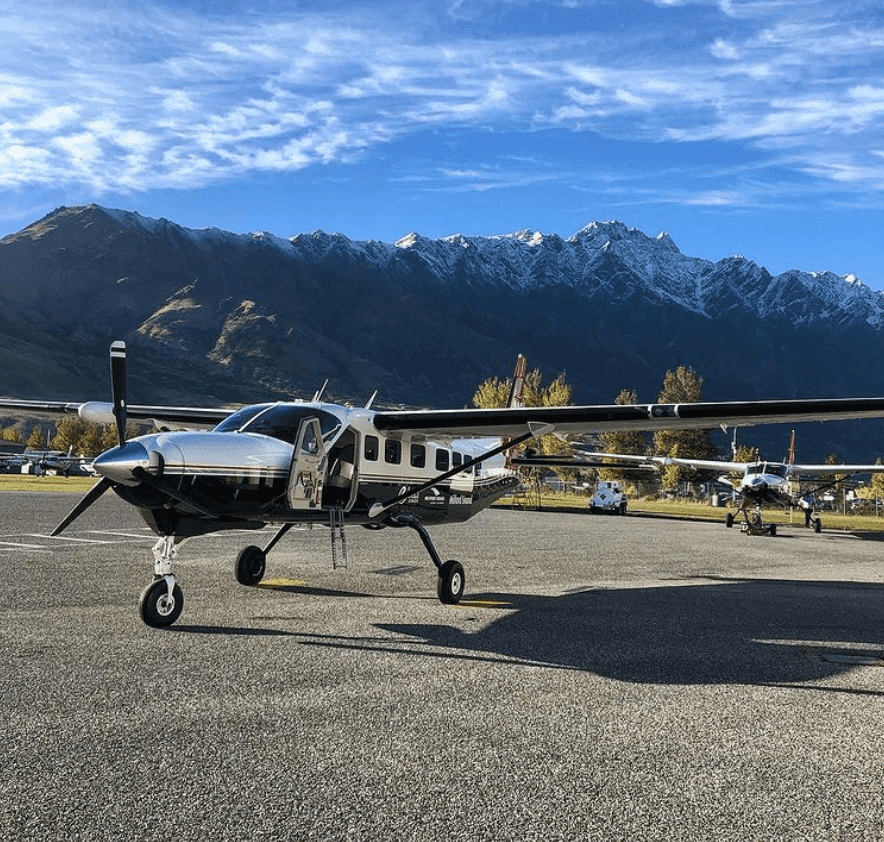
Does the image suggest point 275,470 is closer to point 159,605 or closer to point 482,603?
point 159,605

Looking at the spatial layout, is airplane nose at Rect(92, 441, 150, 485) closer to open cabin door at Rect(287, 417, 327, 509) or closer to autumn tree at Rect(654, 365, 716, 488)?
open cabin door at Rect(287, 417, 327, 509)

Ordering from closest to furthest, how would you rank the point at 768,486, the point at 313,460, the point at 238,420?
the point at 313,460 → the point at 238,420 → the point at 768,486

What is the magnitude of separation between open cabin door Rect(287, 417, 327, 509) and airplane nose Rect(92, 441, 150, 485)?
2.08 m

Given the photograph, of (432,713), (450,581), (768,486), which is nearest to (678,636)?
(450,581)

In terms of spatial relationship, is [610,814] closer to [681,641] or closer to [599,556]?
[681,641]

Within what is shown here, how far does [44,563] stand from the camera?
50.0 feet

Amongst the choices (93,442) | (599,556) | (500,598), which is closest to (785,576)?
(599,556)

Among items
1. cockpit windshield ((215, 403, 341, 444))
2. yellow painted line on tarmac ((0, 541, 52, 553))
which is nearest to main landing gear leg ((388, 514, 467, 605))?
cockpit windshield ((215, 403, 341, 444))

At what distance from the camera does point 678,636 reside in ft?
33.0

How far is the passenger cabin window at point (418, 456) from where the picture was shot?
13922mm

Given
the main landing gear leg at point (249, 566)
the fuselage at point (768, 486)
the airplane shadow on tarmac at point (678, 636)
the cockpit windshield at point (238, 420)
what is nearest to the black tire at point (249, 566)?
the main landing gear leg at point (249, 566)

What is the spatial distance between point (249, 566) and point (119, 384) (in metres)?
4.02

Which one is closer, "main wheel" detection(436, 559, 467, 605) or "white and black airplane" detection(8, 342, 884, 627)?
"white and black airplane" detection(8, 342, 884, 627)

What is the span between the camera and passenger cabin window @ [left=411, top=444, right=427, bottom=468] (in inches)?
548
